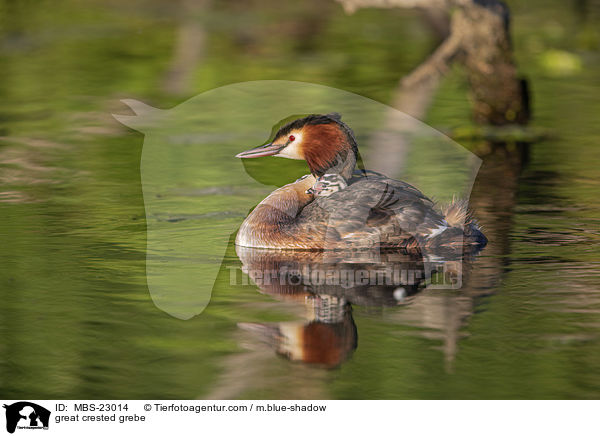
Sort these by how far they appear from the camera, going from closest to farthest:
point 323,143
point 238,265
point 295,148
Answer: point 238,265
point 323,143
point 295,148

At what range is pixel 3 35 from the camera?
67.2 ft

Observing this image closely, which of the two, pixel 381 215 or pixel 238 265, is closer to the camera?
pixel 238 265

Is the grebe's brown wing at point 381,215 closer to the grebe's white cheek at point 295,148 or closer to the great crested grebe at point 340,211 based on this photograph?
the great crested grebe at point 340,211

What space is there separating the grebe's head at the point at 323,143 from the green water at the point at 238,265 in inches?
36.0

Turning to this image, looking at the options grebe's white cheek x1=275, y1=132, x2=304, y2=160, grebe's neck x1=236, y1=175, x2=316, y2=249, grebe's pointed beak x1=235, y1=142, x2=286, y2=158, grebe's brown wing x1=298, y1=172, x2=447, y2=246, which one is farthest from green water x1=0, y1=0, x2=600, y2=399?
grebe's white cheek x1=275, y1=132, x2=304, y2=160

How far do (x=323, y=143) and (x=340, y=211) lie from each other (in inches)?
21.8

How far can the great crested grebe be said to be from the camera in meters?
8.40

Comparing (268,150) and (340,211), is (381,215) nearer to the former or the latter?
(340,211)

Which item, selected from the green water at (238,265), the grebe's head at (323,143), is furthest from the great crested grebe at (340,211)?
the green water at (238,265)

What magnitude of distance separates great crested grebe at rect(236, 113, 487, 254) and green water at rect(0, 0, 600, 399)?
33cm

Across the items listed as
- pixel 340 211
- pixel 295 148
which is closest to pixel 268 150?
pixel 295 148

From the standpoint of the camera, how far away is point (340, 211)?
8.45 m

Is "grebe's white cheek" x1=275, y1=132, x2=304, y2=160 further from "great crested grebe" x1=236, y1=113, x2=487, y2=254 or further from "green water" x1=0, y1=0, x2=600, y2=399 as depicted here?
"green water" x1=0, y1=0, x2=600, y2=399

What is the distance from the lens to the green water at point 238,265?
602cm
